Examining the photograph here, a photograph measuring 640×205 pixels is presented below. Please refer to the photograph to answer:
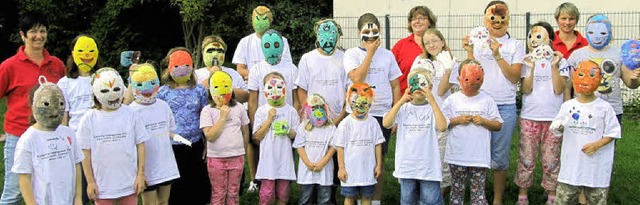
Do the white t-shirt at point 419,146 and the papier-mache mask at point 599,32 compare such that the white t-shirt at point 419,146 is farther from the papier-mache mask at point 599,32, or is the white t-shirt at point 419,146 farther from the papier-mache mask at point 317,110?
the papier-mache mask at point 599,32

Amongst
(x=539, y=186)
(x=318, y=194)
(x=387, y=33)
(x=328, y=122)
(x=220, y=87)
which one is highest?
(x=387, y=33)

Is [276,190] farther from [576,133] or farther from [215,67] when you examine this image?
[576,133]

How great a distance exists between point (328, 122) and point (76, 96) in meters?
2.18

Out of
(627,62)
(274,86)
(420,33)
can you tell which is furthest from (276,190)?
(627,62)

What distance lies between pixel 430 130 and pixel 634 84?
6.48ft

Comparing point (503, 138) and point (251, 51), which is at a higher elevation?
point (251, 51)

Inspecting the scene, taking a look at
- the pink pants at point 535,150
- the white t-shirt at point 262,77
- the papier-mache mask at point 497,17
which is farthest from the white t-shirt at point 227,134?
the pink pants at point 535,150

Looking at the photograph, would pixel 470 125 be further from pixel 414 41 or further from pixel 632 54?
pixel 632 54

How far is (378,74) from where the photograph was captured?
6922 millimetres

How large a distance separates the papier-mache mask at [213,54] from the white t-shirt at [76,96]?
3.96ft

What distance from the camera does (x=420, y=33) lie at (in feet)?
23.9

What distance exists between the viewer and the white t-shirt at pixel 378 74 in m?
6.91

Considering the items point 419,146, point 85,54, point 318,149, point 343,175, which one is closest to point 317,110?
point 318,149

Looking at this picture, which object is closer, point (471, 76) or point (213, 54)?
point (471, 76)
